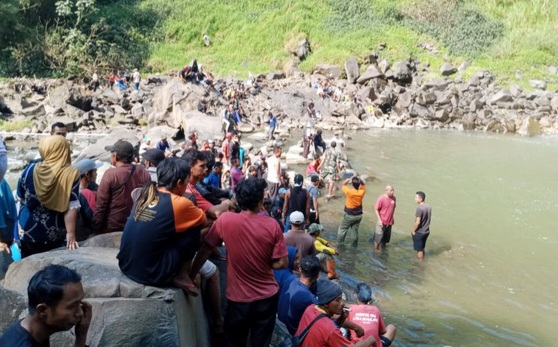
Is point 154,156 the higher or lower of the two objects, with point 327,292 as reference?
higher

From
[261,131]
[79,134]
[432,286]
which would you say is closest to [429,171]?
[261,131]

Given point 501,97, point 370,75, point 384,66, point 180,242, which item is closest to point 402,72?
point 384,66

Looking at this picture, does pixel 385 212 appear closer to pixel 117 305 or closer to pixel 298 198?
pixel 298 198

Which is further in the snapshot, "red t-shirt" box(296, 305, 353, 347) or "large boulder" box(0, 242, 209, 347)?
"red t-shirt" box(296, 305, 353, 347)

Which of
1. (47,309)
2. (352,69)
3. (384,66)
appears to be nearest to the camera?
(47,309)

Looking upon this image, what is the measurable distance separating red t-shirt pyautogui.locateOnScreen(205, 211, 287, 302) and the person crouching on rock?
266 millimetres

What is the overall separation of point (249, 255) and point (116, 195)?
71.0 inches

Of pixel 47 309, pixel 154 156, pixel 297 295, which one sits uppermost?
pixel 47 309

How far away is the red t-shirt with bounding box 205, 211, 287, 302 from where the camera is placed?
3.79m

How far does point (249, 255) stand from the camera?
3812 millimetres

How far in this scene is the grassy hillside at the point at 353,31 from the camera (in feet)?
129

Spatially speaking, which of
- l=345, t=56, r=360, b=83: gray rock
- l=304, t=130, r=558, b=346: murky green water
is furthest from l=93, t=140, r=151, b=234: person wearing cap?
l=345, t=56, r=360, b=83: gray rock

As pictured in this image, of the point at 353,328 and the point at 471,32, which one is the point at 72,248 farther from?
the point at 471,32

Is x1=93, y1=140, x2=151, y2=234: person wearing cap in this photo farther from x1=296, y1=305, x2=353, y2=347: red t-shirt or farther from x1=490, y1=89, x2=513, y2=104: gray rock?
x1=490, y1=89, x2=513, y2=104: gray rock
